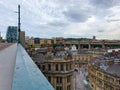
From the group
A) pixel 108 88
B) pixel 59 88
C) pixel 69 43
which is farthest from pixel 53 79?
pixel 69 43

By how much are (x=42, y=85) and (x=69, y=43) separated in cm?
17551

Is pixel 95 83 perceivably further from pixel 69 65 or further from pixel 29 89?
pixel 29 89

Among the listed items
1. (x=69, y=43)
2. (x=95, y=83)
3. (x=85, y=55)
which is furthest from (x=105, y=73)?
(x=69, y=43)

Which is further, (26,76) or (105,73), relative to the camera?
(105,73)

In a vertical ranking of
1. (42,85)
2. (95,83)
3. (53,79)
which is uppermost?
(42,85)

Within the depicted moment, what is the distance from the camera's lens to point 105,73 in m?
39.4

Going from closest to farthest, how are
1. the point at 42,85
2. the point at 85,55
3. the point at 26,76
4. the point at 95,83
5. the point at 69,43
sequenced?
1. the point at 42,85
2. the point at 26,76
3. the point at 95,83
4. the point at 85,55
5. the point at 69,43

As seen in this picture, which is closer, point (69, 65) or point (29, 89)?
point (29, 89)

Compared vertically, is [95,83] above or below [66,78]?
below

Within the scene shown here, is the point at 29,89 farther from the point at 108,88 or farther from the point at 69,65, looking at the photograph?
the point at 108,88

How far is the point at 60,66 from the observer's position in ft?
97.6

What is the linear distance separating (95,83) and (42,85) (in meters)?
43.7

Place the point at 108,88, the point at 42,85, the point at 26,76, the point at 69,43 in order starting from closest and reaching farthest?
1. the point at 42,85
2. the point at 26,76
3. the point at 108,88
4. the point at 69,43

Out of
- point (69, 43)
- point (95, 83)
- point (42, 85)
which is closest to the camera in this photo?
point (42, 85)
